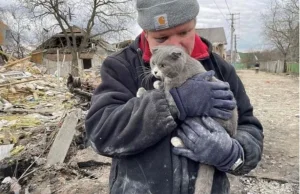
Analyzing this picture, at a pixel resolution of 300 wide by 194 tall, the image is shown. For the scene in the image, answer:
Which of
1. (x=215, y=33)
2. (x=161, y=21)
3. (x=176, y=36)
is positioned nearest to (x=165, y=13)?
(x=161, y=21)

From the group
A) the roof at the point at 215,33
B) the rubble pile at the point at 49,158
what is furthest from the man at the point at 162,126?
the roof at the point at 215,33

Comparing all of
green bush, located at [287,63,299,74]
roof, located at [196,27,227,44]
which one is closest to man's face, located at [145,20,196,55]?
green bush, located at [287,63,299,74]

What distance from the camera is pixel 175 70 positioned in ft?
5.75

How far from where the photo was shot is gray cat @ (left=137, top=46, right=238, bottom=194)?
164 centimetres

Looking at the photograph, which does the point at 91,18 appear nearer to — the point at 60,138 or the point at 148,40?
the point at 60,138

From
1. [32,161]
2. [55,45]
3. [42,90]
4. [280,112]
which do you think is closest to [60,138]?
[32,161]

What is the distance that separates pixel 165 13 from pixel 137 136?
2.07ft

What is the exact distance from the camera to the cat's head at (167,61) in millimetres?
1673

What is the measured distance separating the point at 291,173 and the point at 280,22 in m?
38.5

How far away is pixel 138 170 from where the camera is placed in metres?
1.60

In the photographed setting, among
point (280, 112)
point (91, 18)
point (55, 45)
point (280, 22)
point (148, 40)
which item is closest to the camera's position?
point (148, 40)

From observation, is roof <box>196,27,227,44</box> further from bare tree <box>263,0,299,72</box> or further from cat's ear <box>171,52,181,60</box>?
cat's ear <box>171,52,181,60</box>

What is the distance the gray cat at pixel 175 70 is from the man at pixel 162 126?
0.04 meters

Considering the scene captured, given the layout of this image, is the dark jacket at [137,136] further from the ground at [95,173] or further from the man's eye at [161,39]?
the ground at [95,173]
